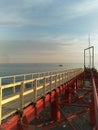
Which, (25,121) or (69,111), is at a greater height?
(25,121)

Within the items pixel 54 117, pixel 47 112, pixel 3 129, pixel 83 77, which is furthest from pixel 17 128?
pixel 83 77

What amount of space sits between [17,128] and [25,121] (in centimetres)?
84

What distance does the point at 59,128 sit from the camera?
2539 cm

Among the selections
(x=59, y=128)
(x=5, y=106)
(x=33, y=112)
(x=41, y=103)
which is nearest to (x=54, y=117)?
(x=59, y=128)

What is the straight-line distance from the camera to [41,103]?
12961 mm

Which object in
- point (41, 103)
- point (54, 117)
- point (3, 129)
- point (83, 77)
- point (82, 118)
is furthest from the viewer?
point (83, 77)

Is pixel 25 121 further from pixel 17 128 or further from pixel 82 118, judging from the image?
pixel 82 118

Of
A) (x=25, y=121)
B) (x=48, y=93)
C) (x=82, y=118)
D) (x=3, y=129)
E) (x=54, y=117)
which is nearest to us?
(x=3, y=129)

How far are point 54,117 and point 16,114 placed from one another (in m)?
15.5

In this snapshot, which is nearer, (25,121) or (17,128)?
(17,128)

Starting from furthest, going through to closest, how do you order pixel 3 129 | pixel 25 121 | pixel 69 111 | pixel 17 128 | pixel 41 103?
pixel 69 111
pixel 41 103
pixel 25 121
pixel 17 128
pixel 3 129

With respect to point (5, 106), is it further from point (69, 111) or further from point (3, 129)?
point (69, 111)

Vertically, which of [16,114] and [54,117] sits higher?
[16,114]

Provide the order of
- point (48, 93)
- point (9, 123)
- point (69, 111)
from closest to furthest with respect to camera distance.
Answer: point (9, 123) → point (48, 93) → point (69, 111)
